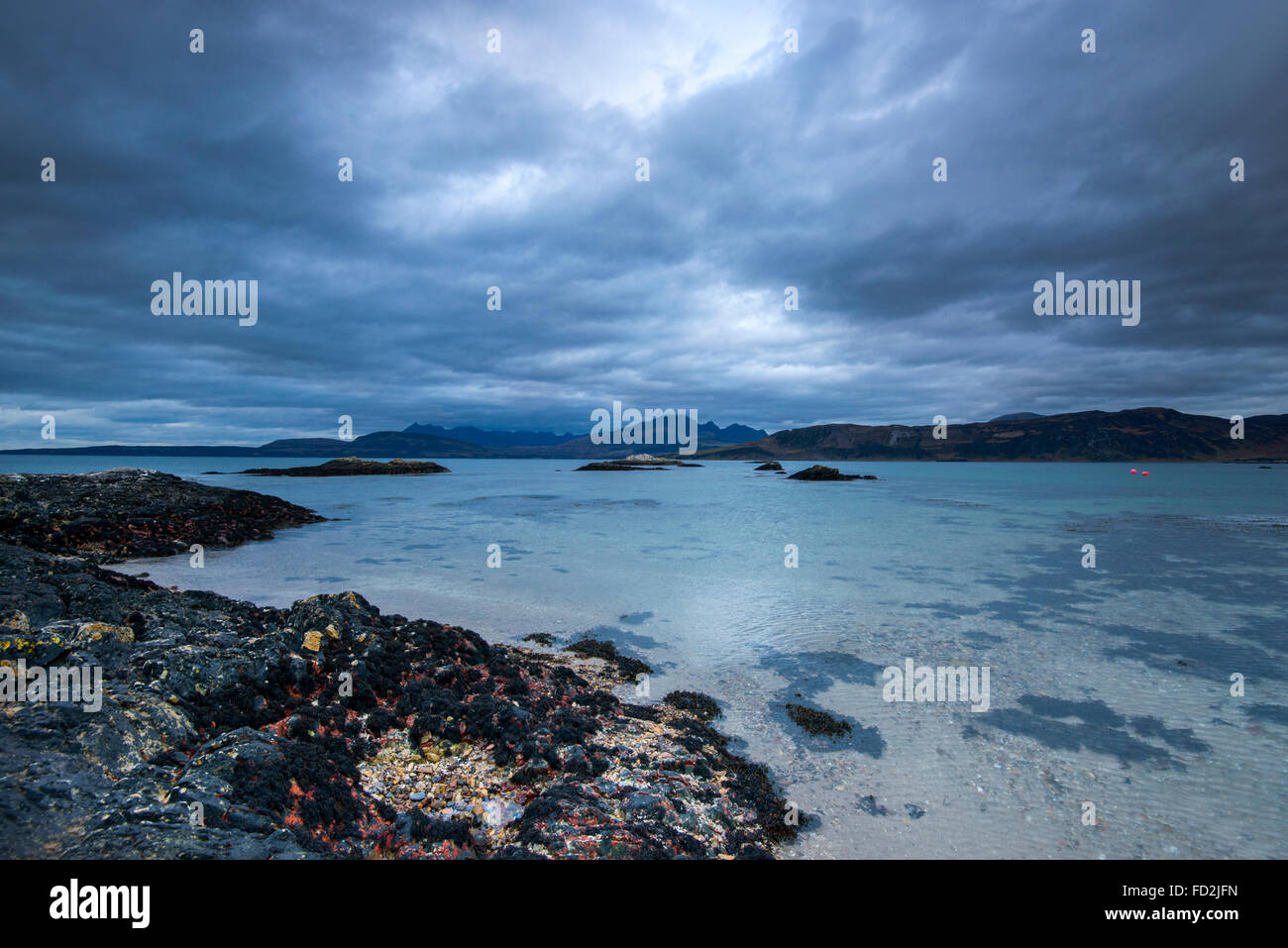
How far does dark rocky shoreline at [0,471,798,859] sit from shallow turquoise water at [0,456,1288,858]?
1.63 m

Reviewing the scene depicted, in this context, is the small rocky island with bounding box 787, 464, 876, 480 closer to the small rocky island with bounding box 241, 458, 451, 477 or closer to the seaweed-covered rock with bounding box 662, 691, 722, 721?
the small rocky island with bounding box 241, 458, 451, 477

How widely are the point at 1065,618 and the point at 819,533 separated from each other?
1665cm

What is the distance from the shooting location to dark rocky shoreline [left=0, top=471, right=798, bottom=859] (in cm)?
455

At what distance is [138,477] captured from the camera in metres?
32.4

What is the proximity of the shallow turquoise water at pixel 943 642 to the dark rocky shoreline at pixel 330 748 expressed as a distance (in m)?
1.63

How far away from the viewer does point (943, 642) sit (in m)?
11.8

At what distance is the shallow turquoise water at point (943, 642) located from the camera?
6.07 metres

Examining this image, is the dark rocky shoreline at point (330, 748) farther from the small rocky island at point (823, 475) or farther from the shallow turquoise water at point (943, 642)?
the small rocky island at point (823, 475)

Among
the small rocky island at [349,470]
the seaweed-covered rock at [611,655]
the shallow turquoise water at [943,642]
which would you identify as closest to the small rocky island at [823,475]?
the shallow turquoise water at [943,642]

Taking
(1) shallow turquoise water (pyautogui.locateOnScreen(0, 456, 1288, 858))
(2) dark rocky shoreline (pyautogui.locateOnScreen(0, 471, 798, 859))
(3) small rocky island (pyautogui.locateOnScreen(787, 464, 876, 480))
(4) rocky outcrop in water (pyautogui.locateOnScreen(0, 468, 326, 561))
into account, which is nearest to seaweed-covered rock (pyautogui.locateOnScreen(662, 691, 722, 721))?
(2) dark rocky shoreline (pyautogui.locateOnScreen(0, 471, 798, 859))
